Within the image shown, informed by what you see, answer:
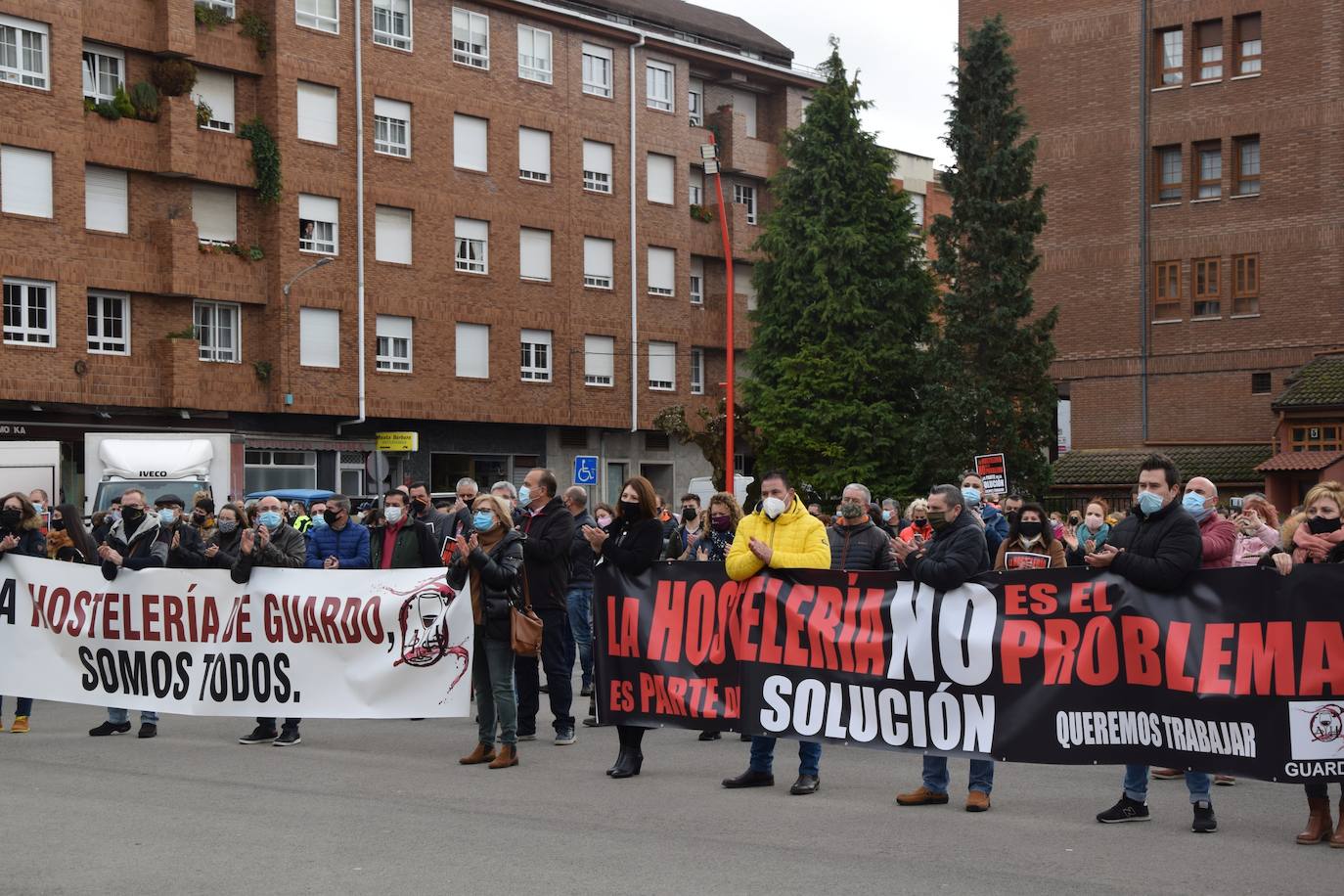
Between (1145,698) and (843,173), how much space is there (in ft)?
129

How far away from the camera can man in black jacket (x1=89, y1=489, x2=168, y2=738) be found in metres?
13.6

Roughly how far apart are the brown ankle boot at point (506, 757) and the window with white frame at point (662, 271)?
140 ft

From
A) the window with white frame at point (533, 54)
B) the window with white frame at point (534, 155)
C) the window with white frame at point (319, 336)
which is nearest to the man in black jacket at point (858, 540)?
the window with white frame at point (319, 336)

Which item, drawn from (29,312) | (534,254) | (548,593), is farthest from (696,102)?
(548,593)

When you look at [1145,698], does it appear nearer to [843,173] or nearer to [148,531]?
[148,531]

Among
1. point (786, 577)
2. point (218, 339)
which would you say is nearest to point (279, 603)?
point (786, 577)

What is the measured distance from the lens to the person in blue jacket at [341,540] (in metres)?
14.6

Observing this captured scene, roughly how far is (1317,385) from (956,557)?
118 feet

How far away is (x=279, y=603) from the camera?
13.1 metres

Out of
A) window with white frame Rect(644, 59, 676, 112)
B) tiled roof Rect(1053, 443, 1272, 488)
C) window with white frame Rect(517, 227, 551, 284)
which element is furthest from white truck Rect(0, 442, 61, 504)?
window with white frame Rect(644, 59, 676, 112)

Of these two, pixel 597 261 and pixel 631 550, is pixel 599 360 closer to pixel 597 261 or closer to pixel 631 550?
pixel 597 261

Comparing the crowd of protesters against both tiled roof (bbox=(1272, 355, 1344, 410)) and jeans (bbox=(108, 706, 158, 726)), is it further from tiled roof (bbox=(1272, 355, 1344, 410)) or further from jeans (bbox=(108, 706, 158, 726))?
tiled roof (bbox=(1272, 355, 1344, 410))

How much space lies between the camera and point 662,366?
54312mm

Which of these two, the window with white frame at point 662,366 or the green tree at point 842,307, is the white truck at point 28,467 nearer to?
the green tree at point 842,307
